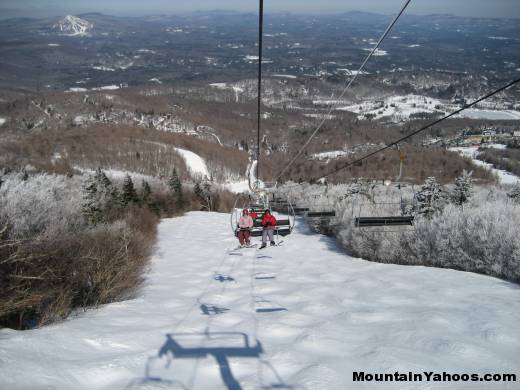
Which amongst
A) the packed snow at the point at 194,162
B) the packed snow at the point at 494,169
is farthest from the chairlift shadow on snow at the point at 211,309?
the packed snow at the point at 194,162

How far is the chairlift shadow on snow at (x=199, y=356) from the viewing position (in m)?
4.74

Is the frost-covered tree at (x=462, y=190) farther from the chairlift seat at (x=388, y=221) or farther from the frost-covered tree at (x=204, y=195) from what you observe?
the frost-covered tree at (x=204, y=195)

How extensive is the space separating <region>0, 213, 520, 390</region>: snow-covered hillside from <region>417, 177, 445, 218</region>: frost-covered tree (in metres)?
7.18

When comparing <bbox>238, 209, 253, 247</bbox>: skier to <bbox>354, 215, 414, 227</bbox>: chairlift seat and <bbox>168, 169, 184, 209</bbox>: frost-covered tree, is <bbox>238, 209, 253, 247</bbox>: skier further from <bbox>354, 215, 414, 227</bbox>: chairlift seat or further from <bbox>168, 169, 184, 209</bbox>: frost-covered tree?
<bbox>168, 169, 184, 209</bbox>: frost-covered tree

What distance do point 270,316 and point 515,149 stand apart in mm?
140549

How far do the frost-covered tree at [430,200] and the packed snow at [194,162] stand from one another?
9544 cm

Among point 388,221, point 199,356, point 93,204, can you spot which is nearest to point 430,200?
point 388,221

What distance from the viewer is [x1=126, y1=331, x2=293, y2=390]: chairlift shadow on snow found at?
474 cm

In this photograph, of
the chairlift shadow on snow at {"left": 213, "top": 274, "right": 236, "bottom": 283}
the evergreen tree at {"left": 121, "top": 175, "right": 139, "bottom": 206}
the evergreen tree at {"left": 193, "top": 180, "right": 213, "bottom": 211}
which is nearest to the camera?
the chairlift shadow on snow at {"left": 213, "top": 274, "right": 236, "bottom": 283}

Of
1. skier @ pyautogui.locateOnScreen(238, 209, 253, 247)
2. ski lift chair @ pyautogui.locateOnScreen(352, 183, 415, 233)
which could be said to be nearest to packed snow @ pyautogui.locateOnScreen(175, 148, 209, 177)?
ski lift chair @ pyautogui.locateOnScreen(352, 183, 415, 233)

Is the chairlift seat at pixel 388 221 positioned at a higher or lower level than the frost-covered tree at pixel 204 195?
higher

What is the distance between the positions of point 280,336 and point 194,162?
400ft

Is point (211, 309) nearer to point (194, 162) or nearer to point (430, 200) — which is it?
point (430, 200)

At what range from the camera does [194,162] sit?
12544 centimetres
